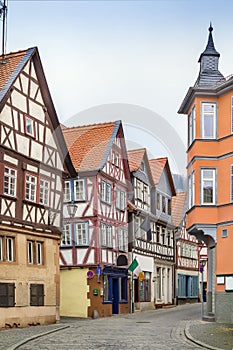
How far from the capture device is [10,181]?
23703 mm

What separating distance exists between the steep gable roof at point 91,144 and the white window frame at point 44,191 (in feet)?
24.6

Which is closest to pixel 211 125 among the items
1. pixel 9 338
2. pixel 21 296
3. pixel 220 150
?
pixel 220 150

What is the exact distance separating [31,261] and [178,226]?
28.4 m

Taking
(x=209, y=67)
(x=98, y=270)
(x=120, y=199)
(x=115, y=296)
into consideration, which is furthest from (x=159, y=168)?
(x=209, y=67)

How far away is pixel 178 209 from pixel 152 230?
1161 cm

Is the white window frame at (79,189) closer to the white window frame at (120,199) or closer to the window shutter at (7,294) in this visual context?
the white window frame at (120,199)

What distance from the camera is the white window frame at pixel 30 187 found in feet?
81.7

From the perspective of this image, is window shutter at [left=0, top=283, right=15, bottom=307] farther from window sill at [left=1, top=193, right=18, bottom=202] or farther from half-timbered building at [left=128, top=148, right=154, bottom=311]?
half-timbered building at [left=128, top=148, right=154, bottom=311]

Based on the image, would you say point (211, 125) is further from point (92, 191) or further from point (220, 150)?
point (92, 191)

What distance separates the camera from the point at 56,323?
26.2 metres

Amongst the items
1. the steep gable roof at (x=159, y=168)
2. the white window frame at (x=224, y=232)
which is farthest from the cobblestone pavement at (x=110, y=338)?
the steep gable roof at (x=159, y=168)

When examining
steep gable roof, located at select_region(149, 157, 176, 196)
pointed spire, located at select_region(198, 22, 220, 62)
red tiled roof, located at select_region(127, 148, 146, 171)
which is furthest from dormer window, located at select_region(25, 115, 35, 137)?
steep gable roof, located at select_region(149, 157, 176, 196)

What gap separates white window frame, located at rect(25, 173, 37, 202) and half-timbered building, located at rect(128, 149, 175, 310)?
14101mm

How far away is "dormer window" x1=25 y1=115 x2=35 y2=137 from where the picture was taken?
25127mm
